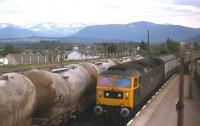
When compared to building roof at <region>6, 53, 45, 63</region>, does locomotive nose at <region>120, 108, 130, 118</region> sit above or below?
below

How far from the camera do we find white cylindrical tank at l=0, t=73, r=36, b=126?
1391 centimetres

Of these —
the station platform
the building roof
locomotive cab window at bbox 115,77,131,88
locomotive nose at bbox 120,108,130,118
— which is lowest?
the station platform

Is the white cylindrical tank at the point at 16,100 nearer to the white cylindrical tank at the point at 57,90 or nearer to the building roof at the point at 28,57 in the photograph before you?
the white cylindrical tank at the point at 57,90

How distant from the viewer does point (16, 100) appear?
14.7 m

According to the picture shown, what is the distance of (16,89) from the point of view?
15039mm

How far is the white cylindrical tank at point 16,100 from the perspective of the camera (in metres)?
13.9

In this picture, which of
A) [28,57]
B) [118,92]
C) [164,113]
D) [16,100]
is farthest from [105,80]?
[28,57]

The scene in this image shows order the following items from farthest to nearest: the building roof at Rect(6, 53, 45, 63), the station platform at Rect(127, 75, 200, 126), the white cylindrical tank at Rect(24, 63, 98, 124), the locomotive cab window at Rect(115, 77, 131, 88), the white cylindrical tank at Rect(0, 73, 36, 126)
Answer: the building roof at Rect(6, 53, 45, 63) → the locomotive cab window at Rect(115, 77, 131, 88) → the station platform at Rect(127, 75, 200, 126) → the white cylindrical tank at Rect(24, 63, 98, 124) → the white cylindrical tank at Rect(0, 73, 36, 126)

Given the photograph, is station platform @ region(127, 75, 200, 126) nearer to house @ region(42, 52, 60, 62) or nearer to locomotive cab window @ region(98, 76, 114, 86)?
locomotive cab window @ region(98, 76, 114, 86)

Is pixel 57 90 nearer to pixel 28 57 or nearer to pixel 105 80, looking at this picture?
pixel 105 80

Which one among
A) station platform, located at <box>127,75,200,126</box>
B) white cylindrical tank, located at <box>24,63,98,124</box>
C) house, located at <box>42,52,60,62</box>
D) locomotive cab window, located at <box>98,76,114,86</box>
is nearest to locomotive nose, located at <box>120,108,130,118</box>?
station platform, located at <box>127,75,200,126</box>

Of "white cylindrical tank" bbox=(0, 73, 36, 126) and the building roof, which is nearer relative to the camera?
"white cylindrical tank" bbox=(0, 73, 36, 126)

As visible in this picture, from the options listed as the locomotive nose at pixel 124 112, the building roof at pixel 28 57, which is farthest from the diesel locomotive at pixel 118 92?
the building roof at pixel 28 57

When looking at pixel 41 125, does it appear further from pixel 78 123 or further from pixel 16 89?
pixel 78 123
